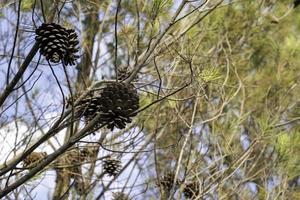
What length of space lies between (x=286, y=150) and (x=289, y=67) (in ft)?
5.24

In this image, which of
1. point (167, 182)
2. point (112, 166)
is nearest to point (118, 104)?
point (167, 182)

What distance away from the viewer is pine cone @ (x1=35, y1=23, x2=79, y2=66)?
149cm

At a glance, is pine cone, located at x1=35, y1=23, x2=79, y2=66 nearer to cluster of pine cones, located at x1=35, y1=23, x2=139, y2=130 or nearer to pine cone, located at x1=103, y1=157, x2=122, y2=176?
cluster of pine cones, located at x1=35, y1=23, x2=139, y2=130

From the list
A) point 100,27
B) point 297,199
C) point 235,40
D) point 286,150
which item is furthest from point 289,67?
point 286,150

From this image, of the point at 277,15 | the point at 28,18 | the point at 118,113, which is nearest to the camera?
the point at 118,113

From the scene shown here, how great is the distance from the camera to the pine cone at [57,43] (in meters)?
1.49

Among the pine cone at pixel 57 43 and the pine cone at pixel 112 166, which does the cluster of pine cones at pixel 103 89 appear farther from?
the pine cone at pixel 112 166

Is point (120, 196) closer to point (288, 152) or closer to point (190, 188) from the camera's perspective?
point (190, 188)

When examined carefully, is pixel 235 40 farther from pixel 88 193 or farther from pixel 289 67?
pixel 88 193

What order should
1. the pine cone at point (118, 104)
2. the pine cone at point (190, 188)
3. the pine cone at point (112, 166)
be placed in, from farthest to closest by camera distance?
the pine cone at point (112, 166), the pine cone at point (190, 188), the pine cone at point (118, 104)

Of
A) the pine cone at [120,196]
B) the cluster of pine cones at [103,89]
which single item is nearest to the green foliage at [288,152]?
the pine cone at [120,196]

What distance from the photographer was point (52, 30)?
1.50m

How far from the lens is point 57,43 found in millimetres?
1492

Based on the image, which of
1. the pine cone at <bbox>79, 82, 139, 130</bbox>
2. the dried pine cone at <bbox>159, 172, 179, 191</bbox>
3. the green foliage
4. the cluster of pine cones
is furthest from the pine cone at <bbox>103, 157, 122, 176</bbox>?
the pine cone at <bbox>79, 82, 139, 130</bbox>
